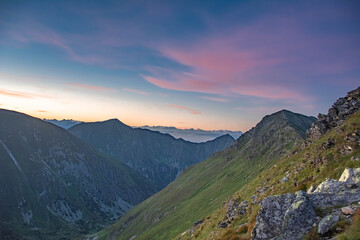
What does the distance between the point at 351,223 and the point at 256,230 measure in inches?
271

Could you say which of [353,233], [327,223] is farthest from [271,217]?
[353,233]

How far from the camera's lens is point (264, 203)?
1989 cm

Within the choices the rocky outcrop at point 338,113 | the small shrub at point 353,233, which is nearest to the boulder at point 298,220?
the small shrub at point 353,233

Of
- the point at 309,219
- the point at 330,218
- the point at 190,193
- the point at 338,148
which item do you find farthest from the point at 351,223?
the point at 190,193

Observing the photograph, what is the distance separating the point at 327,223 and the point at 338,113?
1596 inches

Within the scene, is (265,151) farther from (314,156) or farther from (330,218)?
(330,218)

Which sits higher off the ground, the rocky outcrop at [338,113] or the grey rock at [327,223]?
the rocky outcrop at [338,113]

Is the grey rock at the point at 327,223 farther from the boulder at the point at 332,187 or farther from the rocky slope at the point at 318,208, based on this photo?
the boulder at the point at 332,187

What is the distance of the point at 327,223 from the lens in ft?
50.6

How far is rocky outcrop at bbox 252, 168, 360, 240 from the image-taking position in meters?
16.6

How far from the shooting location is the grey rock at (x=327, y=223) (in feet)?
50.0

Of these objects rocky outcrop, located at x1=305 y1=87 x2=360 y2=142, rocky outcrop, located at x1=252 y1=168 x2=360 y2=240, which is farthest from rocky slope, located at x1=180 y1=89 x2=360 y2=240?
rocky outcrop, located at x1=305 y1=87 x2=360 y2=142

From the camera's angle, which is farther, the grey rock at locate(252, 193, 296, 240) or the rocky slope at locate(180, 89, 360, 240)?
the grey rock at locate(252, 193, 296, 240)

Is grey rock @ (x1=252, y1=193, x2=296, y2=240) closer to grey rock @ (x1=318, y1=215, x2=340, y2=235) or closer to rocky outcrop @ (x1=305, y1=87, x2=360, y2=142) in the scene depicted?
grey rock @ (x1=318, y1=215, x2=340, y2=235)
